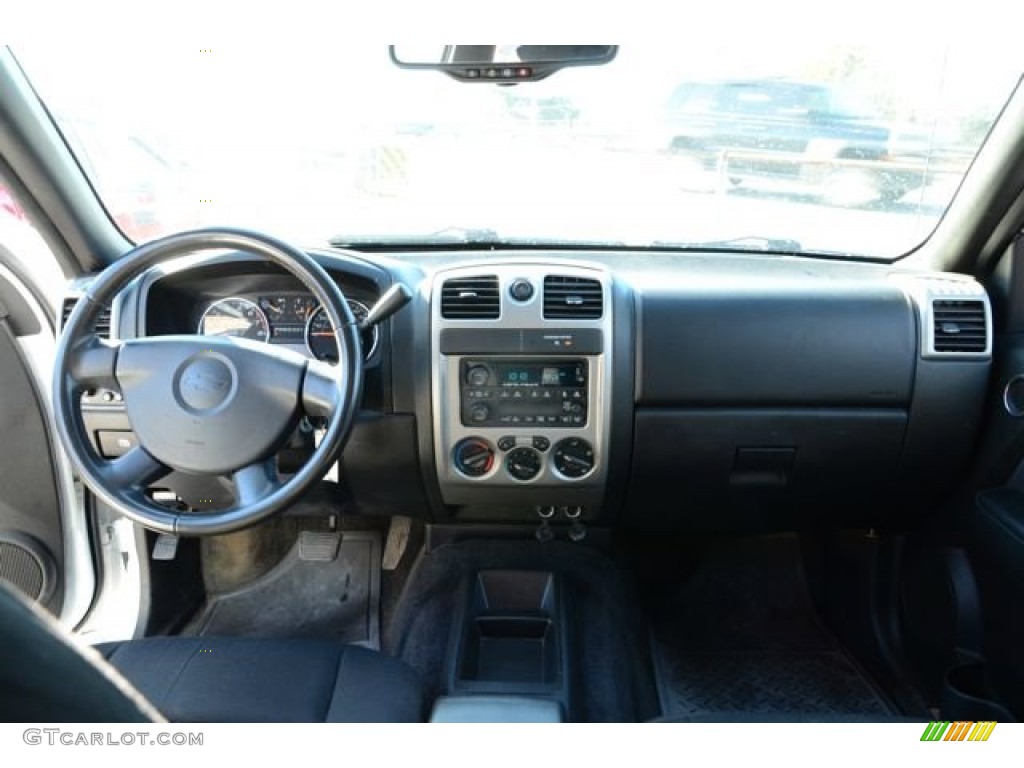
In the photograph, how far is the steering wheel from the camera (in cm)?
171

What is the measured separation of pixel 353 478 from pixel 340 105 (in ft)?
3.51

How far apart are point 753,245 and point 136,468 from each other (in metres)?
1.83

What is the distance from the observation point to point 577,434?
208cm

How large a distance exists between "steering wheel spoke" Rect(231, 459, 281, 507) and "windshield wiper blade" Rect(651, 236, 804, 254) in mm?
1363

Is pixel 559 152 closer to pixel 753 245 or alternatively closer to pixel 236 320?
pixel 753 245

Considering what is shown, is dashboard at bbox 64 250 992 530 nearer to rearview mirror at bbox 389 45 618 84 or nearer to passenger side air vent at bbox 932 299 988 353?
passenger side air vent at bbox 932 299 988 353

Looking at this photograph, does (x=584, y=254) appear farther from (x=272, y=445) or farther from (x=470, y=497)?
(x=272, y=445)

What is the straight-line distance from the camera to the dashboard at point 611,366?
2.02 m

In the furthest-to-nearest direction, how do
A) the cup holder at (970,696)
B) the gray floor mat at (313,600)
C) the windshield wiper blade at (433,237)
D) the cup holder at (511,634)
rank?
the gray floor mat at (313,600), the windshield wiper blade at (433,237), the cup holder at (511,634), the cup holder at (970,696)

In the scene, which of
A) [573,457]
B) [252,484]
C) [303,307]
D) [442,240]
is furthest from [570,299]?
[252,484]

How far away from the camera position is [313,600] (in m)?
2.66

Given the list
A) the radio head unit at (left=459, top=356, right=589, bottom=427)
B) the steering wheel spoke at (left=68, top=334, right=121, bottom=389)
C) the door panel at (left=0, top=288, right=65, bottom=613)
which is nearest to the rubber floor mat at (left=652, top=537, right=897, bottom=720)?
the radio head unit at (left=459, top=356, right=589, bottom=427)

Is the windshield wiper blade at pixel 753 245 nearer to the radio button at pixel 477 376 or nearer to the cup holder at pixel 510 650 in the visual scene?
the radio button at pixel 477 376
